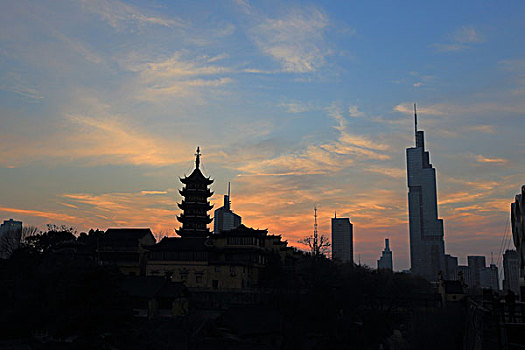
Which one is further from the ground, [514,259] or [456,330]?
[514,259]

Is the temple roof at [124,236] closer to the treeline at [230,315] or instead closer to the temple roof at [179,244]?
the treeline at [230,315]

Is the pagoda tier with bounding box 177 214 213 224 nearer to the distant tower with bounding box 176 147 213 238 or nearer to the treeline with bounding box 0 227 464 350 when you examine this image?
the distant tower with bounding box 176 147 213 238

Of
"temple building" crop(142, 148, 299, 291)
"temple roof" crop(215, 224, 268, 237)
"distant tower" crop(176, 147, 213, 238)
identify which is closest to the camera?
"temple building" crop(142, 148, 299, 291)

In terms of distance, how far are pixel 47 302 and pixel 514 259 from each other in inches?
4190

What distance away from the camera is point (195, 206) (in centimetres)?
8894

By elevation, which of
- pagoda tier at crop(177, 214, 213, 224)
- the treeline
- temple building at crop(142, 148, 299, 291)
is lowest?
the treeline

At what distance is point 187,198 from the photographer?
89.6 m

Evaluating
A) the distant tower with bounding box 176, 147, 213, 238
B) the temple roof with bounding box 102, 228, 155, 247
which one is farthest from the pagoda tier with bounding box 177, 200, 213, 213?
the temple roof with bounding box 102, 228, 155, 247

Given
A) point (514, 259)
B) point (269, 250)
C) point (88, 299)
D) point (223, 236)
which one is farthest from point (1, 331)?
point (514, 259)

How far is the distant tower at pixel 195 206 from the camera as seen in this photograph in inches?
3467

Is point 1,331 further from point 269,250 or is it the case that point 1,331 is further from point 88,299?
point 269,250

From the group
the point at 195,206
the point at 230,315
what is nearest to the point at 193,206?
the point at 195,206

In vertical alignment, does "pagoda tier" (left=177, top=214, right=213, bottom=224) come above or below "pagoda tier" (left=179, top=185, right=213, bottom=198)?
below

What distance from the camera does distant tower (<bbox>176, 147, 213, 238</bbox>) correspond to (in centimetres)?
8806
